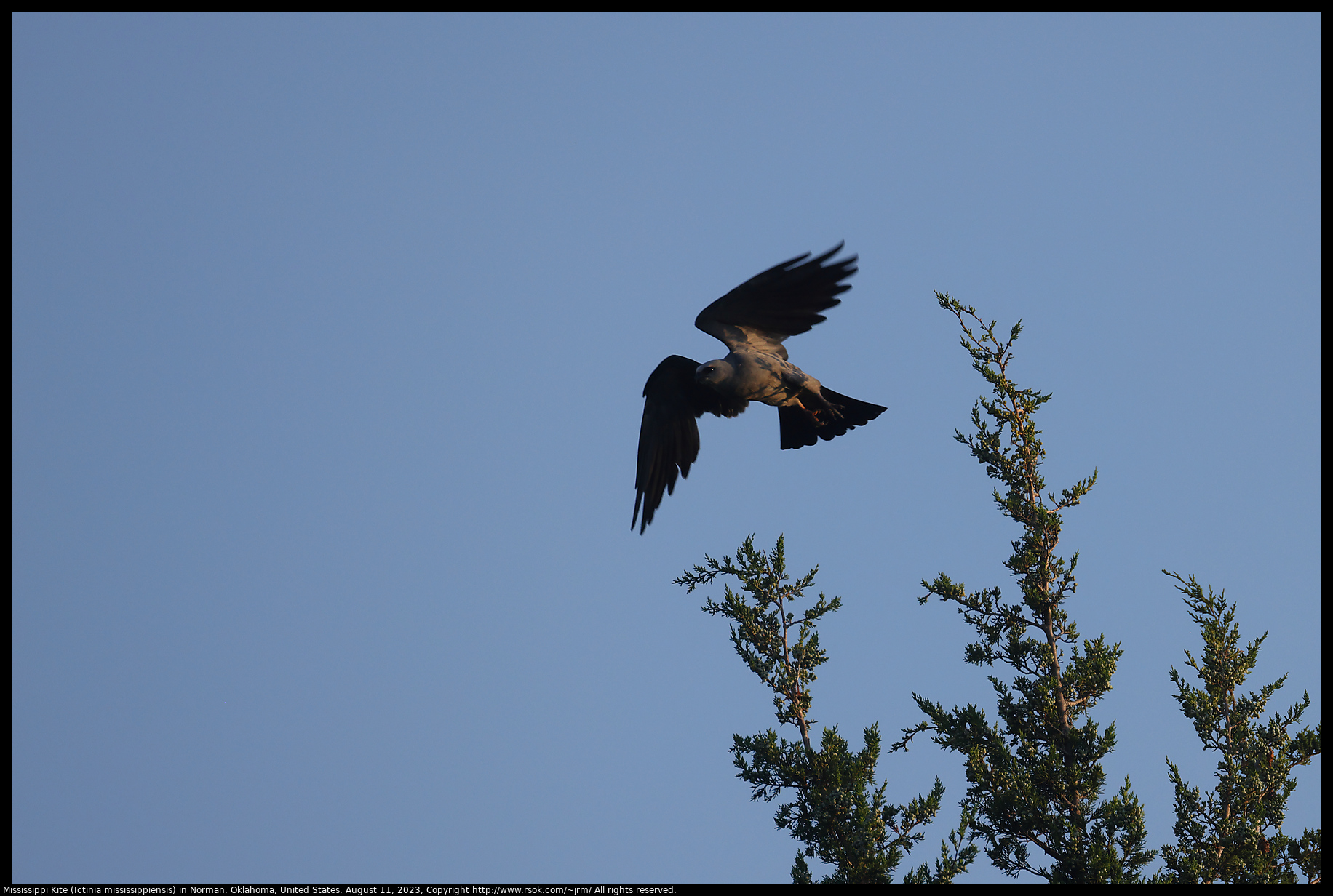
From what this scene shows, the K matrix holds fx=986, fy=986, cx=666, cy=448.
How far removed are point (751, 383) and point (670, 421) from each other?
4.19 feet

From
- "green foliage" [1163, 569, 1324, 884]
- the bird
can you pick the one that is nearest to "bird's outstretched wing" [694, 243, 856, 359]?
the bird

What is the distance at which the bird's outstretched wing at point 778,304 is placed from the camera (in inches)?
366

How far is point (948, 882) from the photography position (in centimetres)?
646

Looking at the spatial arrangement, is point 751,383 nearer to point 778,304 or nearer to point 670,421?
point 778,304

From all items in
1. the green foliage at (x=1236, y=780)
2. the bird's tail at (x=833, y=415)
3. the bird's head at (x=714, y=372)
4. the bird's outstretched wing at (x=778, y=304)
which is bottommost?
the green foliage at (x=1236, y=780)

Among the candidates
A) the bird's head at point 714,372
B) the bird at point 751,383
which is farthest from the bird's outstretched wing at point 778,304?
the bird's head at point 714,372

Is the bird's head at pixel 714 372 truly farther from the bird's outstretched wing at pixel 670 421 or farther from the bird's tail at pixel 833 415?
the bird's tail at pixel 833 415

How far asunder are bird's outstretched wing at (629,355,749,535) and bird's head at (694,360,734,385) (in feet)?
1.75

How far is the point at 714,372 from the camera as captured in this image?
984cm

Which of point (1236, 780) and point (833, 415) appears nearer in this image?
point (1236, 780)

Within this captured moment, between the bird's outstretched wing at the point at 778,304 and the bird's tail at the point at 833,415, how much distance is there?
0.73 m

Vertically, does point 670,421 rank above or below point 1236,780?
above

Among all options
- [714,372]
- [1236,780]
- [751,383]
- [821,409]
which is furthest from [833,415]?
[1236,780]
